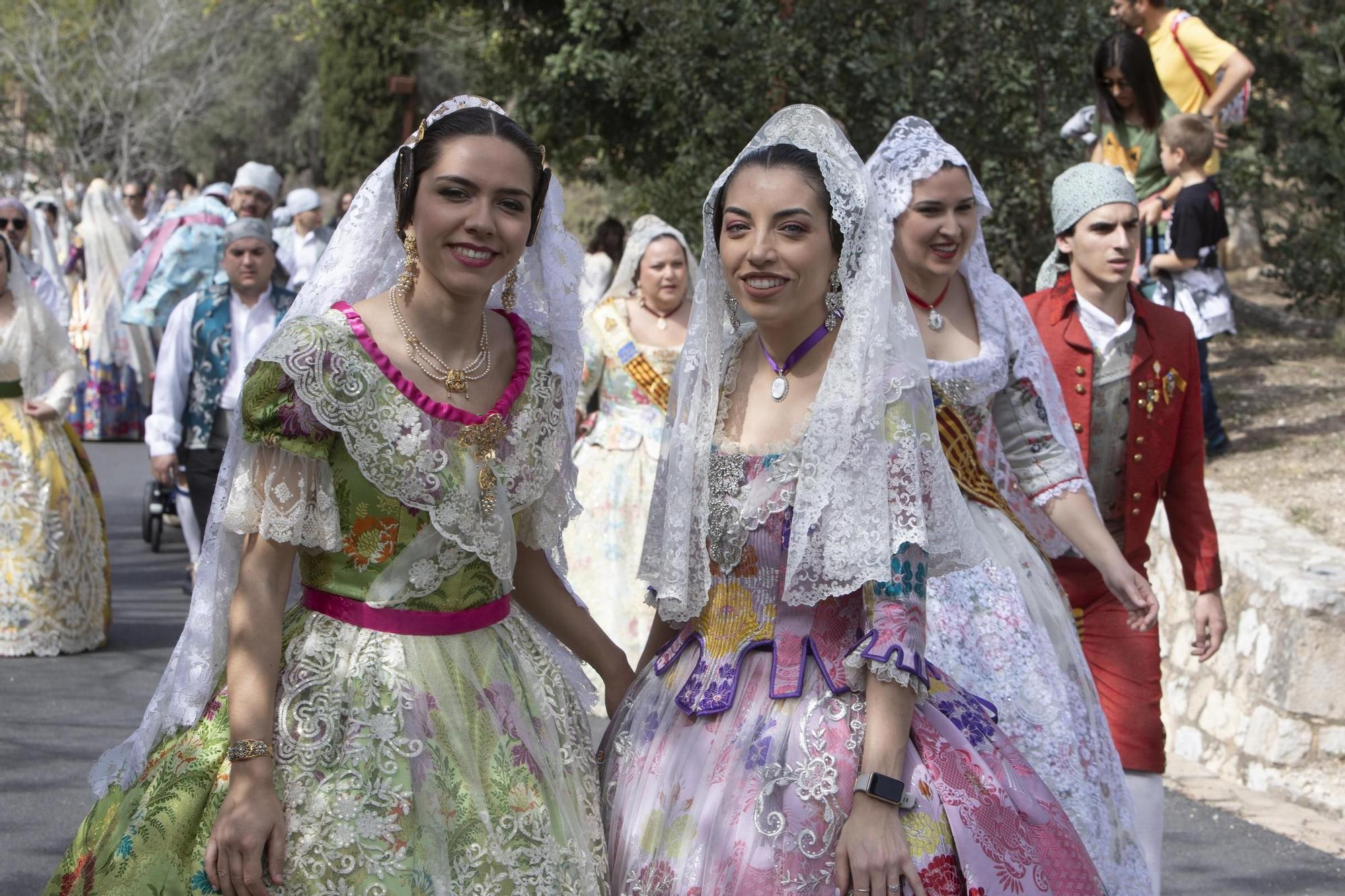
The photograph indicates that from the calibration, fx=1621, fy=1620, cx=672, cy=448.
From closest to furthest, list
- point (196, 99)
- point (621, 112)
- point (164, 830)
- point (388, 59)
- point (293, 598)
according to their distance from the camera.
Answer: point (164, 830)
point (293, 598)
point (621, 112)
point (196, 99)
point (388, 59)

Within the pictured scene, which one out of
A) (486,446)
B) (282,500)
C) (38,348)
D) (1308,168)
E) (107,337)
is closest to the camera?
(282,500)

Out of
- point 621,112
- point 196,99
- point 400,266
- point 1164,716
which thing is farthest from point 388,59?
point 400,266

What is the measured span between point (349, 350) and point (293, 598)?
55 cm

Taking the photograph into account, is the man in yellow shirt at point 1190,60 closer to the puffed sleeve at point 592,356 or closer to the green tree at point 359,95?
the puffed sleeve at point 592,356

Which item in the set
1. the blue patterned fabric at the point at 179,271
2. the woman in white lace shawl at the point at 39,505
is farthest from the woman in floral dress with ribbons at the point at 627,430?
the blue patterned fabric at the point at 179,271

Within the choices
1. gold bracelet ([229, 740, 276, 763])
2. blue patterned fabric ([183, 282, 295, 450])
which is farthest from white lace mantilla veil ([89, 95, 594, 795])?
blue patterned fabric ([183, 282, 295, 450])

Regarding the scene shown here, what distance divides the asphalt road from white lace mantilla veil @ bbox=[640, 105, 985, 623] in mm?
2937

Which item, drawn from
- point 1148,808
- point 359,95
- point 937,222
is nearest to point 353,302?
point 937,222

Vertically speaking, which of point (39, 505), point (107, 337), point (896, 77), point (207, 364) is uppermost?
point (896, 77)

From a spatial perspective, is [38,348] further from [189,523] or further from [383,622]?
[383,622]

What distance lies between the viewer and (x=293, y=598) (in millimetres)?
3189

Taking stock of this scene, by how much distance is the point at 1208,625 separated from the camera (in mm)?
4852

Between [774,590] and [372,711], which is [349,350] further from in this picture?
[774,590]

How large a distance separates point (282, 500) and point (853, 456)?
1.03 m
